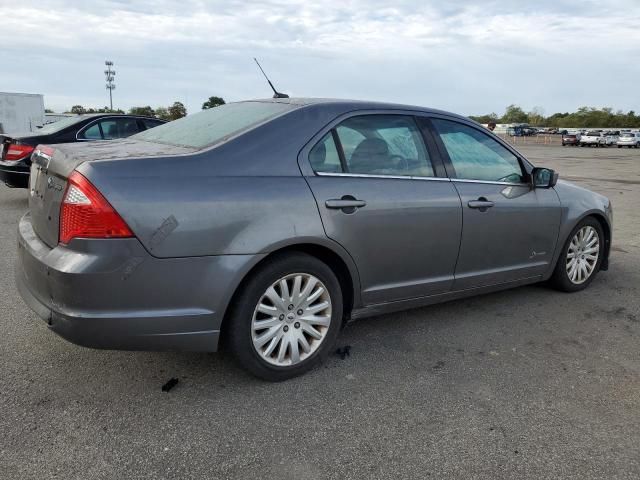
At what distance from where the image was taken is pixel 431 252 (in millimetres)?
3764

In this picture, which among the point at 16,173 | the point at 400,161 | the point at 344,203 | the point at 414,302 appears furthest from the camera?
the point at 16,173

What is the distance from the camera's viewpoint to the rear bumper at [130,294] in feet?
8.73

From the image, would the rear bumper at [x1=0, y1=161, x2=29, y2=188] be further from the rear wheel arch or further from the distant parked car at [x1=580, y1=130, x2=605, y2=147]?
the distant parked car at [x1=580, y1=130, x2=605, y2=147]

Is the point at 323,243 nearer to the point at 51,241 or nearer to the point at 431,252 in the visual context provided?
the point at 431,252

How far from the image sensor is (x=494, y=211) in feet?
13.4

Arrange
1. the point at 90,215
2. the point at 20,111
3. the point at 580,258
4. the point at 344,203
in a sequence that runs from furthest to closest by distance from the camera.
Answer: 1. the point at 20,111
2. the point at 580,258
3. the point at 344,203
4. the point at 90,215

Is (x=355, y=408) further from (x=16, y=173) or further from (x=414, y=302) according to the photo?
(x=16, y=173)

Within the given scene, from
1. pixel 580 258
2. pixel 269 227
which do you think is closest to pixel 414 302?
pixel 269 227

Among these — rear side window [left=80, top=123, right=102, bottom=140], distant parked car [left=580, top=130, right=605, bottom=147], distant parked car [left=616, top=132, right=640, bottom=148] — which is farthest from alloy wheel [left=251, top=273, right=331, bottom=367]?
distant parked car [left=580, top=130, right=605, bottom=147]

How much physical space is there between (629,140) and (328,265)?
52.2 metres

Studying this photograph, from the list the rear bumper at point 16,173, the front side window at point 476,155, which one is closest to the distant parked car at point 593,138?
the rear bumper at point 16,173

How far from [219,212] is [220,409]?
1009mm

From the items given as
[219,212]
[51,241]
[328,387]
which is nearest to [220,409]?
[328,387]

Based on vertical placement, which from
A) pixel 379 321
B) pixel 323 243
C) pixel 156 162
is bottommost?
pixel 379 321
